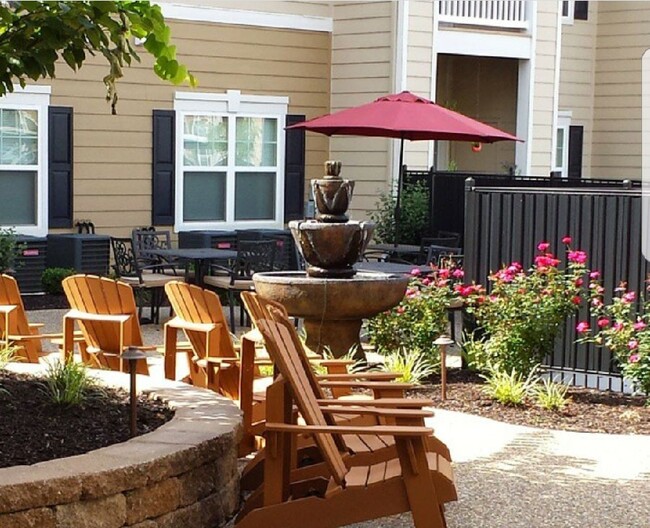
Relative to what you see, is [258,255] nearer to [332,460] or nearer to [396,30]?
[396,30]

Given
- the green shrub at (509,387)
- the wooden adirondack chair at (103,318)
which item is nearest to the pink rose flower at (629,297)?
the green shrub at (509,387)

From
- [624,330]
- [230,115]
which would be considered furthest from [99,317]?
[230,115]

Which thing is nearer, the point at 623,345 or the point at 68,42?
the point at 68,42

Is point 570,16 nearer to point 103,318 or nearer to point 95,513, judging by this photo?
point 103,318

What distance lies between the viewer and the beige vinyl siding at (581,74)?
2173 centimetres

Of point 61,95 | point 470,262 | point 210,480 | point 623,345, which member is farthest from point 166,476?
point 61,95

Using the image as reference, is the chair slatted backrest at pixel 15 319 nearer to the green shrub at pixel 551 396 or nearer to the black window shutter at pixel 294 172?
the green shrub at pixel 551 396

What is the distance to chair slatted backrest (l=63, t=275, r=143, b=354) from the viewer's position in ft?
27.6

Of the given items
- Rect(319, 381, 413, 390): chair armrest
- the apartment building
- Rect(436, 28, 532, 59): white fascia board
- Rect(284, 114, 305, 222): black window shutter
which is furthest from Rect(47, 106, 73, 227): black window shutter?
Rect(319, 381, 413, 390): chair armrest

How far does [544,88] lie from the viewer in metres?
19.2

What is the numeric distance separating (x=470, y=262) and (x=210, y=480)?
18.9ft

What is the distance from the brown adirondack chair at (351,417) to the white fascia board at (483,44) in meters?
12.1

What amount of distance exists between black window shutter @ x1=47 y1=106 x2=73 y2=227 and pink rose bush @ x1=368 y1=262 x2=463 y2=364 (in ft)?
21.2

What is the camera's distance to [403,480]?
5219 mm
